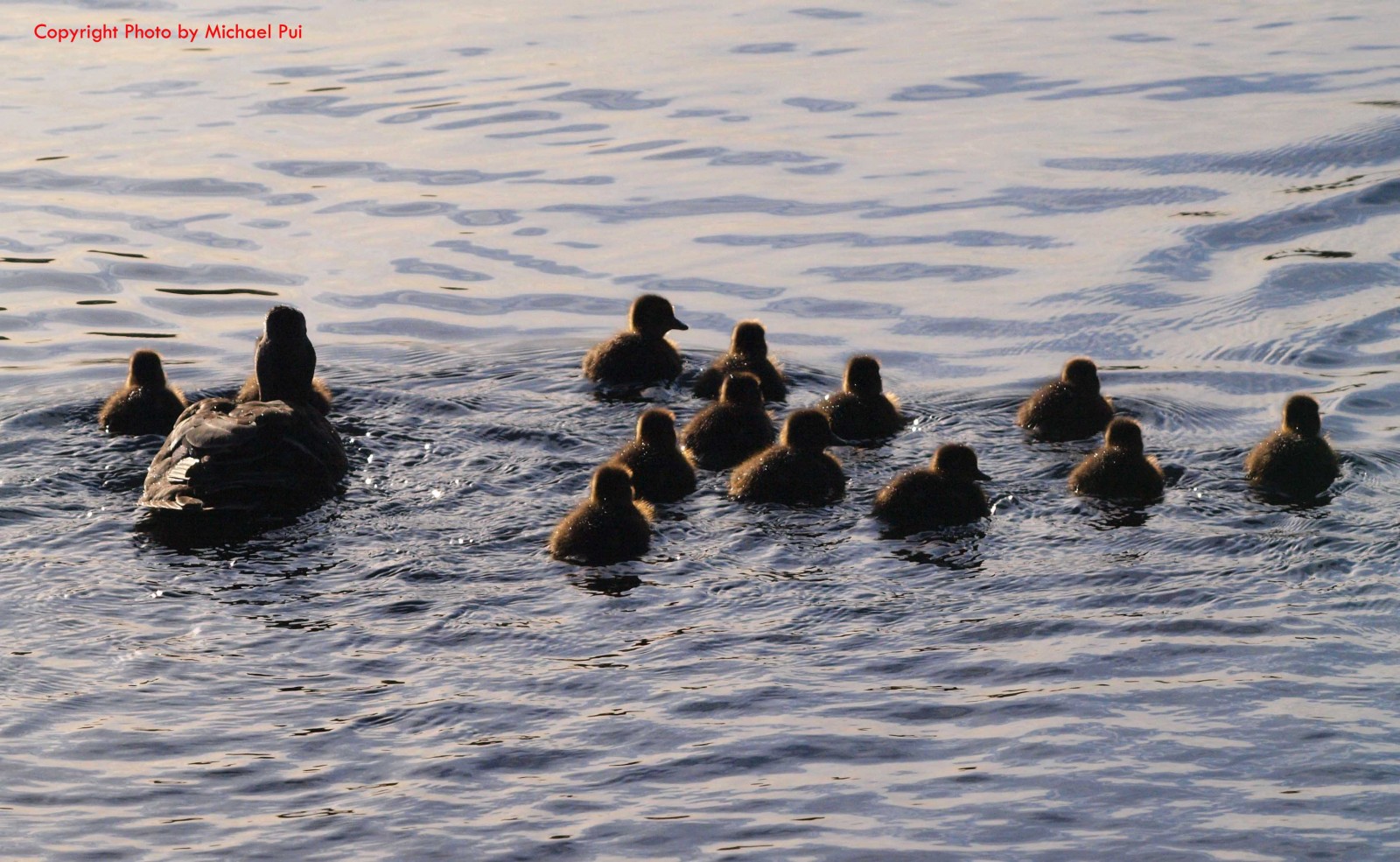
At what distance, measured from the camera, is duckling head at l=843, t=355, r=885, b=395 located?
35.0ft

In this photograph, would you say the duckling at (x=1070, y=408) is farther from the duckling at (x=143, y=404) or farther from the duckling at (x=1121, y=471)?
the duckling at (x=143, y=404)

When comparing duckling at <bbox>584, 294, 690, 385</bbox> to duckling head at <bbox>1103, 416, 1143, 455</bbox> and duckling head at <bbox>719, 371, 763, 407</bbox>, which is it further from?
duckling head at <bbox>1103, 416, 1143, 455</bbox>

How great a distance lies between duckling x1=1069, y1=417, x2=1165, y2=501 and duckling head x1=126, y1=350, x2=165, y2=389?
4.93 m

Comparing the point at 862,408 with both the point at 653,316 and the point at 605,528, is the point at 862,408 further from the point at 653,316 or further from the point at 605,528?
the point at 605,528

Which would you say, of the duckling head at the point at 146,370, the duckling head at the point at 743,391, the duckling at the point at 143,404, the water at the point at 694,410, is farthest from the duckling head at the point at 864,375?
the duckling head at the point at 146,370

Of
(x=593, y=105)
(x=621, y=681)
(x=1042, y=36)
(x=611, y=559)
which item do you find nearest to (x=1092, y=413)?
(x=611, y=559)

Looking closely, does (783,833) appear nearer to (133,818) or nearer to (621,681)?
(621,681)

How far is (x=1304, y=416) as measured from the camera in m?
9.66

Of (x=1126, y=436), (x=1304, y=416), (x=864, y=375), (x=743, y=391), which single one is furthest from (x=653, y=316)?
(x=1304, y=416)

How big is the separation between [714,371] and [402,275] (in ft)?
10.2

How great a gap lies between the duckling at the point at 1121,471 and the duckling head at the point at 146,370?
493 cm

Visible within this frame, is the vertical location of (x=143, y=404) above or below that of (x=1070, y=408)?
above

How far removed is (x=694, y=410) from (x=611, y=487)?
240 centimetres

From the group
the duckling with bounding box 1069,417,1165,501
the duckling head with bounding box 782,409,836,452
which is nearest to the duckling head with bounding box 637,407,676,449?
the duckling head with bounding box 782,409,836,452
